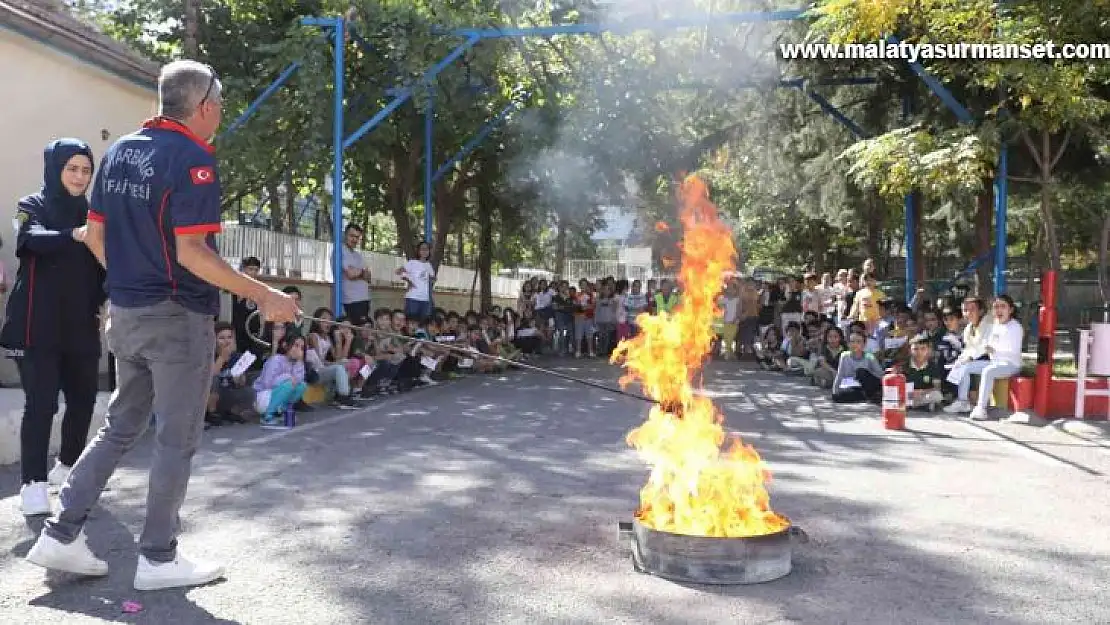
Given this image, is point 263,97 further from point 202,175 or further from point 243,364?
point 202,175

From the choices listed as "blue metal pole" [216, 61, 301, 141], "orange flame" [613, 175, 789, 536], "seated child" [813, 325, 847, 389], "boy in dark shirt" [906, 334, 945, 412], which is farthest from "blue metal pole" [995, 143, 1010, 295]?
"blue metal pole" [216, 61, 301, 141]

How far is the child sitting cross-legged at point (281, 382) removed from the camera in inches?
337

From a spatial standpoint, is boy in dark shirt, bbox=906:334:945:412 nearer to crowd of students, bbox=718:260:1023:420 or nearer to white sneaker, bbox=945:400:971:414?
crowd of students, bbox=718:260:1023:420

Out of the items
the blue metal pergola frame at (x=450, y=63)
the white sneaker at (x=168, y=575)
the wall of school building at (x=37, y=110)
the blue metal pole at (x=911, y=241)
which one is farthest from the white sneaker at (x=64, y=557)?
the blue metal pole at (x=911, y=241)

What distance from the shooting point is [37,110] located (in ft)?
32.6

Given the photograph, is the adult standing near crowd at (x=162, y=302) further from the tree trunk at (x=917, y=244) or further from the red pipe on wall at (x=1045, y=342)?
the tree trunk at (x=917, y=244)

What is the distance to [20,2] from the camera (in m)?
9.95

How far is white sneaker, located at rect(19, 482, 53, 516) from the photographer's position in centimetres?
485

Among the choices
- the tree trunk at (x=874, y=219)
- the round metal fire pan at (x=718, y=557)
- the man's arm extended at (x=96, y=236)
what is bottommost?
the round metal fire pan at (x=718, y=557)

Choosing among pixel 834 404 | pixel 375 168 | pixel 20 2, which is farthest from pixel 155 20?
pixel 834 404

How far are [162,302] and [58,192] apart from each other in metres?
1.74

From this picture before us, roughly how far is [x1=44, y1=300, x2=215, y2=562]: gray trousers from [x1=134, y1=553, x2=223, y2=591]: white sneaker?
0.03 meters

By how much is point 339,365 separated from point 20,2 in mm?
5052

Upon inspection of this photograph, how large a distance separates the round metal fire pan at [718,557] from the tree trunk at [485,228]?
1803cm
